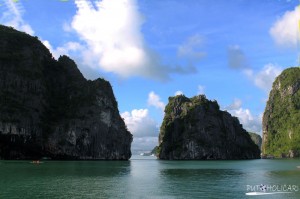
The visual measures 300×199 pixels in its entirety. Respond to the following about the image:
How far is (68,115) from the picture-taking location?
199 m

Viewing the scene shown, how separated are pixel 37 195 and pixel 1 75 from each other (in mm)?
143343

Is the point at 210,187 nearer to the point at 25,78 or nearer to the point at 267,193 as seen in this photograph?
the point at 267,193

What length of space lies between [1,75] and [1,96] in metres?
11.3

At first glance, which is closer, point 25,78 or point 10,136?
point 10,136

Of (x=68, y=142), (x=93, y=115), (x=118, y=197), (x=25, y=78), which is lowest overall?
(x=118, y=197)

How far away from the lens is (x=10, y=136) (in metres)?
170

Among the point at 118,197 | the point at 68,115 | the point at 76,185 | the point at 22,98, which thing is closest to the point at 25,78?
the point at 22,98

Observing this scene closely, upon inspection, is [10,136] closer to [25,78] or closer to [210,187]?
[25,78]

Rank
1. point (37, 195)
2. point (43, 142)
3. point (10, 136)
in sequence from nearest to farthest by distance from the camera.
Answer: point (37, 195) → point (10, 136) → point (43, 142)

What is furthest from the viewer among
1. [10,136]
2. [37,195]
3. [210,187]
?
[10,136]

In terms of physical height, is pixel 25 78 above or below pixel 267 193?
above

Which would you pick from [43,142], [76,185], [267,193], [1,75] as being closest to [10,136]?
[43,142]

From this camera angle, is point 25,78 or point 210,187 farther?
point 25,78

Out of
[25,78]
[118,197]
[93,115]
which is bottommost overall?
[118,197]
